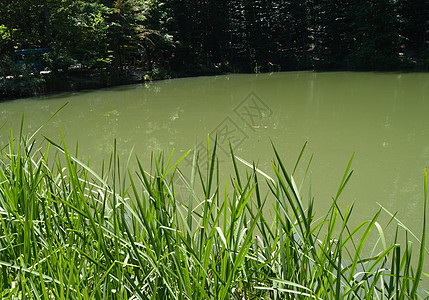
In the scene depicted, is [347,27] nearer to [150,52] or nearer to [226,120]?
[150,52]

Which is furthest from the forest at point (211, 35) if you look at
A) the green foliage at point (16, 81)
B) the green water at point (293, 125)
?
the green water at point (293, 125)

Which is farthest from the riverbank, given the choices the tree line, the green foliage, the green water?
the green water

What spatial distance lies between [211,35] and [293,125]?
13.6 m

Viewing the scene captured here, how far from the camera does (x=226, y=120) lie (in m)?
6.34

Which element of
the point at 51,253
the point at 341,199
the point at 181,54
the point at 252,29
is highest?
the point at 252,29

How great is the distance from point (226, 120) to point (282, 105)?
5.17ft

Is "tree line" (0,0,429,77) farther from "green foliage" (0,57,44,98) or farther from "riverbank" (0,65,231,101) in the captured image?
"green foliage" (0,57,44,98)

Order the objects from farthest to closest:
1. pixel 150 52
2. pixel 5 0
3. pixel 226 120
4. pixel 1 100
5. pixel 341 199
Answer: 1. pixel 150 52
2. pixel 5 0
3. pixel 1 100
4. pixel 226 120
5. pixel 341 199

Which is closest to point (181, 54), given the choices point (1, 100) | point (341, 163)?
point (1, 100)

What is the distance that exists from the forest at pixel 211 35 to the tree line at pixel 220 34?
0.04 meters

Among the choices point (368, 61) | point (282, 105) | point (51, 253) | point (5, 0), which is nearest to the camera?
point (51, 253)

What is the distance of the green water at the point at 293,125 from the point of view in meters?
3.21

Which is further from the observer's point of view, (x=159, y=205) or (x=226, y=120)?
(x=226, y=120)

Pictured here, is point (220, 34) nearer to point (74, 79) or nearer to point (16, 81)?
point (74, 79)
